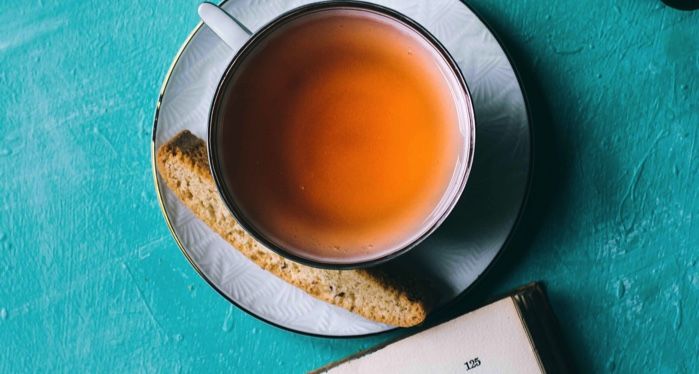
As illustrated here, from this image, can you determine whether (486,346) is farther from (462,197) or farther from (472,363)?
(462,197)

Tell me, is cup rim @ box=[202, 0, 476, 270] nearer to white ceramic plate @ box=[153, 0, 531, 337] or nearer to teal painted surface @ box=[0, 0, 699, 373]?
white ceramic plate @ box=[153, 0, 531, 337]

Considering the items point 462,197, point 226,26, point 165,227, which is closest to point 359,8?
point 226,26

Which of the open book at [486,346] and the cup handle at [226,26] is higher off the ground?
the cup handle at [226,26]

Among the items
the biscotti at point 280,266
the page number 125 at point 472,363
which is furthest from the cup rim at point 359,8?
the page number 125 at point 472,363

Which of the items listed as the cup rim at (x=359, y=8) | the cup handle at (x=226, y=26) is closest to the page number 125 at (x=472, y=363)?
the cup rim at (x=359, y=8)

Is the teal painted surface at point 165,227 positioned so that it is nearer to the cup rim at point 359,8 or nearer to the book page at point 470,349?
the book page at point 470,349

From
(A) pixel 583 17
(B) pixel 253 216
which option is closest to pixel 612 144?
(A) pixel 583 17

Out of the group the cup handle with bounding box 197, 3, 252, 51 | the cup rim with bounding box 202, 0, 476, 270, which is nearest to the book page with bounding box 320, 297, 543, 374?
the cup rim with bounding box 202, 0, 476, 270

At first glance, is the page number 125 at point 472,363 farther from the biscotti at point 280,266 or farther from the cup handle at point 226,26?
the cup handle at point 226,26

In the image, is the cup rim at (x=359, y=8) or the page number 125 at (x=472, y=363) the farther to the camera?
the page number 125 at (x=472, y=363)
